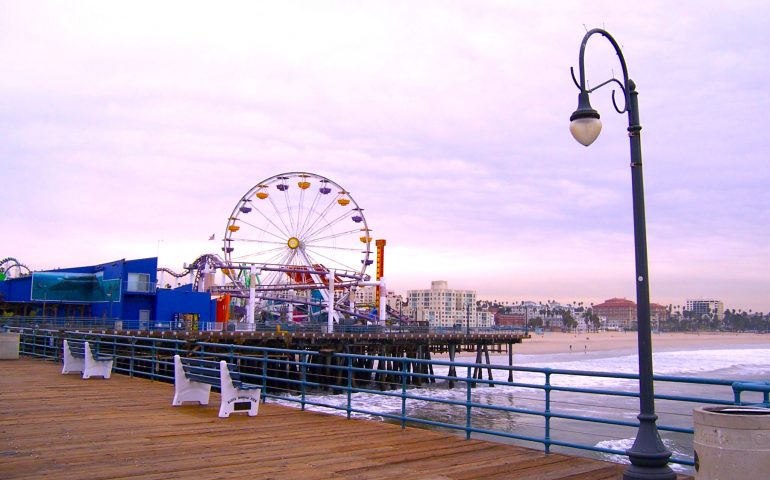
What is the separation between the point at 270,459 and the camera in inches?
302

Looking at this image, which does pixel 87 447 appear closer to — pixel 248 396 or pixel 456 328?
pixel 248 396

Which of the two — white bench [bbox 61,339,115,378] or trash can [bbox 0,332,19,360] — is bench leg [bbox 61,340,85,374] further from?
trash can [bbox 0,332,19,360]

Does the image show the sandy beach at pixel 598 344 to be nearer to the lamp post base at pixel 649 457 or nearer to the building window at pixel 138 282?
the building window at pixel 138 282

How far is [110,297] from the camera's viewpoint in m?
50.3

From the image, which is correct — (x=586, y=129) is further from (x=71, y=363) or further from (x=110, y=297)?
(x=110, y=297)

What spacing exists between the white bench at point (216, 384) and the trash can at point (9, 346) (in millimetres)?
12359

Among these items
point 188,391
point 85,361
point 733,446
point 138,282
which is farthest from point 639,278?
point 138,282

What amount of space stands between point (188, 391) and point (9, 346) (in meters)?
12.7

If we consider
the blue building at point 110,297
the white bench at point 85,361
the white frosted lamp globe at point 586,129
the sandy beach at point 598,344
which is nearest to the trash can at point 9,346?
the white bench at point 85,361

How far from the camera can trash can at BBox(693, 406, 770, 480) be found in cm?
490

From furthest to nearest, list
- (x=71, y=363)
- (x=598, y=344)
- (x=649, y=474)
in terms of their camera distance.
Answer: (x=598, y=344) < (x=71, y=363) < (x=649, y=474)

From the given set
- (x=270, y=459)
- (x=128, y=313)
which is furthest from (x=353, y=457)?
(x=128, y=313)

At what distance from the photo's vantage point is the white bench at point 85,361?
16047 mm

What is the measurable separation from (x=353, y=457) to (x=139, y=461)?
2.25 metres
